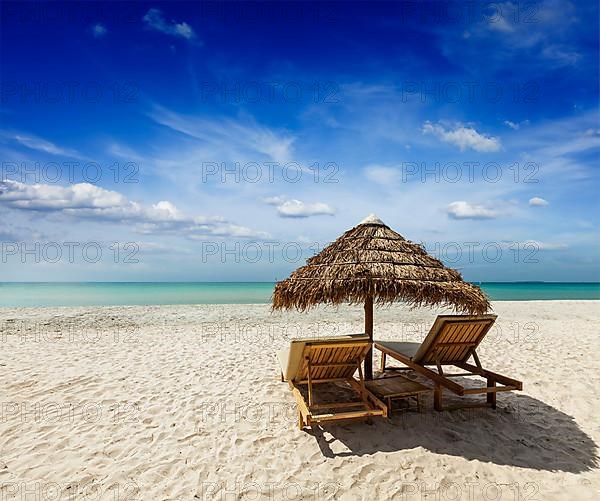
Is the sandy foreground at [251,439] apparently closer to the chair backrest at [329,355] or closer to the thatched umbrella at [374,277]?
the chair backrest at [329,355]

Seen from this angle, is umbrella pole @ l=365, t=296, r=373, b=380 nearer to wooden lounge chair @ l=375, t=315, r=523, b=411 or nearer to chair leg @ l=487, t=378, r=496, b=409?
wooden lounge chair @ l=375, t=315, r=523, b=411

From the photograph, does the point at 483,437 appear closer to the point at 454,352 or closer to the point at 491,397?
the point at 491,397

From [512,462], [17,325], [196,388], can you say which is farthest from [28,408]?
[17,325]

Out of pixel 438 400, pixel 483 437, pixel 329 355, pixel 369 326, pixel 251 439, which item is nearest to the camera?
pixel 251 439

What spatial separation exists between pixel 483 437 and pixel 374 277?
207 centimetres

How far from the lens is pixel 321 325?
13.4m

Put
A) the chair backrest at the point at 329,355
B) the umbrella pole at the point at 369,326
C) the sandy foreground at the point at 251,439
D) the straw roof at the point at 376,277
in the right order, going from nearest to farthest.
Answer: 1. the sandy foreground at the point at 251,439
2. the chair backrest at the point at 329,355
3. the straw roof at the point at 376,277
4. the umbrella pole at the point at 369,326

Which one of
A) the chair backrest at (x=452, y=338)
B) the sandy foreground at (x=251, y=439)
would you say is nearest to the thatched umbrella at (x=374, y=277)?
the chair backrest at (x=452, y=338)

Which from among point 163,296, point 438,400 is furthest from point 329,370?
point 163,296

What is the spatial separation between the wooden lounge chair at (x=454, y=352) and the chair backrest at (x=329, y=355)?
930 mm

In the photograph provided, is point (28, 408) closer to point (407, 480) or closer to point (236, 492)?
point (236, 492)

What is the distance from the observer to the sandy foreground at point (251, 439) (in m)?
3.41

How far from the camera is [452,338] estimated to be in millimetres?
5066

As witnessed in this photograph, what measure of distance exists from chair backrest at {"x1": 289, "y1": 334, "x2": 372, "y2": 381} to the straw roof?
2.00 ft
